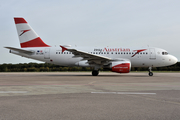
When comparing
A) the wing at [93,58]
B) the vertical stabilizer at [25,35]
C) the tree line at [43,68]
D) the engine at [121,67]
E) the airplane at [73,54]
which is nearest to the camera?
the wing at [93,58]

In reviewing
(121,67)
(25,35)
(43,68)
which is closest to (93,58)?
(121,67)

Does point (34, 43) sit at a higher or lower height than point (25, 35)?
lower

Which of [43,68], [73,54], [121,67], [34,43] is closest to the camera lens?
[121,67]

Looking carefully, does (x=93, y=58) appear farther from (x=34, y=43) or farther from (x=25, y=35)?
(x=25, y=35)

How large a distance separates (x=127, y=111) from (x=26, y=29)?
22.2 metres

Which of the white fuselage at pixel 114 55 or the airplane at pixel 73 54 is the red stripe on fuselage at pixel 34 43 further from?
the white fuselage at pixel 114 55

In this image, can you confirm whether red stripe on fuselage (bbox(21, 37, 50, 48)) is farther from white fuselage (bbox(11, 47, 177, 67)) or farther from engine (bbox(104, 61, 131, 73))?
engine (bbox(104, 61, 131, 73))

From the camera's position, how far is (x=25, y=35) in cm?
2403

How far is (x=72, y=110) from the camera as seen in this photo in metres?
4.65

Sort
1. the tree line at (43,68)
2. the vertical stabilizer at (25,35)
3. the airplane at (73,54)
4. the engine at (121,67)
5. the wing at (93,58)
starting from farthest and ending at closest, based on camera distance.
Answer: the tree line at (43,68) < the vertical stabilizer at (25,35) < the airplane at (73,54) < the engine at (121,67) < the wing at (93,58)

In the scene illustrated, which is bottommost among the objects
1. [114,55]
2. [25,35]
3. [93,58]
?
[93,58]

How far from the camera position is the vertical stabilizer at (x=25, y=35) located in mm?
Answer: 23922

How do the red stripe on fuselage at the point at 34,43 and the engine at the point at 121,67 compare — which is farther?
the red stripe on fuselage at the point at 34,43

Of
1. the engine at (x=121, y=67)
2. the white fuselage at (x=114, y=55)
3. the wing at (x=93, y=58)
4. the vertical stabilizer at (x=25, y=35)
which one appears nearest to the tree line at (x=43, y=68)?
the white fuselage at (x=114, y=55)
